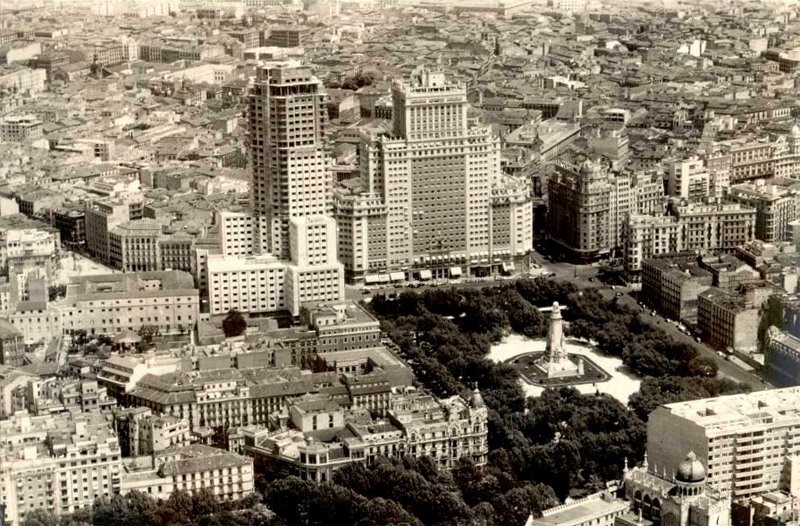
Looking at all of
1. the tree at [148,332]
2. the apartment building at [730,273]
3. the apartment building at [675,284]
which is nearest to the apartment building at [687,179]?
the apartment building at [675,284]

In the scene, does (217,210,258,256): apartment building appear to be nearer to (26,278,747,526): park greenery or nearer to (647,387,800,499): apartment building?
(26,278,747,526): park greenery

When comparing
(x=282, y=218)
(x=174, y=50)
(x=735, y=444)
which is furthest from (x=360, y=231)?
(x=174, y=50)

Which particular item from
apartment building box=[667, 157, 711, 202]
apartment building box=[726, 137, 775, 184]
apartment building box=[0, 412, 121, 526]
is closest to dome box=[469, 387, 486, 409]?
apartment building box=[0, 412, 121, 526]

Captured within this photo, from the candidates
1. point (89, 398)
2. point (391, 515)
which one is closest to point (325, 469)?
point (391, 515)

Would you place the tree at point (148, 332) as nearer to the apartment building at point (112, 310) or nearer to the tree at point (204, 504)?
the apartment building at point (112, 310)

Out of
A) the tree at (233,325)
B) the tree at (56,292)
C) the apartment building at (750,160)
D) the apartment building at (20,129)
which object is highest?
the apartment building at (20,129)

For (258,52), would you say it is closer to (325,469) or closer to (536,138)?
(536,138)

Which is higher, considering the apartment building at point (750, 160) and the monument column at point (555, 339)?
the apartment building at point (750, 160)
